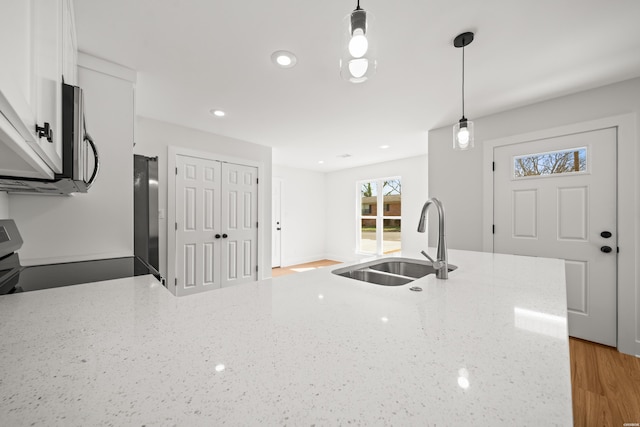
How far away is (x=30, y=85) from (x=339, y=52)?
173 centimetres

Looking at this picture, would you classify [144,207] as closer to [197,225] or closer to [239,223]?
[197,225]

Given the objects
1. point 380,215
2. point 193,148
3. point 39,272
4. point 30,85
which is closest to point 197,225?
point 193,148

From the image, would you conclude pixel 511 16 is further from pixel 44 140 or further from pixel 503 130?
pixel 44 140

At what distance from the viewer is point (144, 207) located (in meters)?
2.33

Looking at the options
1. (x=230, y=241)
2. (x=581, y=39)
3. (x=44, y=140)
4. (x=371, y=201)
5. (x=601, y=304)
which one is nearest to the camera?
(x=44, y=140)

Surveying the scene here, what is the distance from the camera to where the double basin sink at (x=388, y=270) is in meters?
1.41

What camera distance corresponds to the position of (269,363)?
1.71ft

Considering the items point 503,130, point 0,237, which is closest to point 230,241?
point 0,237

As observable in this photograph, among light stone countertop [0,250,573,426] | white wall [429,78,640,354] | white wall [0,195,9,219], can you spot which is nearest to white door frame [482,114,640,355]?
white wall [429,78,640,354]

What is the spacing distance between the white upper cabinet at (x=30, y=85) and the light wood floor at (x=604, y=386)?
9.21ft

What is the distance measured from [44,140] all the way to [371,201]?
5587 mm

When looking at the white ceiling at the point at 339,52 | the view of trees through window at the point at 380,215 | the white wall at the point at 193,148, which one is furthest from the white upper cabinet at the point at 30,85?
the view of trees through window at the point at 380,215

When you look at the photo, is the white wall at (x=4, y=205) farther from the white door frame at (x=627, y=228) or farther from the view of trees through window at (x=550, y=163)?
the white door frame at (x=627, y=228)

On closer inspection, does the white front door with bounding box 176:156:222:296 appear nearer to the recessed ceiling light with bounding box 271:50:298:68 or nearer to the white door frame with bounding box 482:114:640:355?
the recessed ceiling light with bounding box 271:50:298:68
